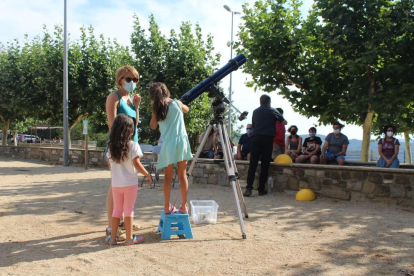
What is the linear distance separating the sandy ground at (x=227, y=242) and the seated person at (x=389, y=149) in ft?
4.35

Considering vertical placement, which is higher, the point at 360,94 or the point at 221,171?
the point at 360,94

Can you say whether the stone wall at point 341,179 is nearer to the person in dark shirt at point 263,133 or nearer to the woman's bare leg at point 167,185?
the person in dark shirt at point 263,133

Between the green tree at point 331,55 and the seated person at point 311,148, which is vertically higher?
the green tree at point 331,55

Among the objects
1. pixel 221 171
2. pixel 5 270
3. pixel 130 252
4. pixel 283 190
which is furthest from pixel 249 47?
pixel 5 270

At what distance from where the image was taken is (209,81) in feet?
15.3

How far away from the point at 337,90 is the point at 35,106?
15.8m

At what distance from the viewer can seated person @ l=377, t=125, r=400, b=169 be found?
721 centimetres

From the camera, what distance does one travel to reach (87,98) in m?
19.1

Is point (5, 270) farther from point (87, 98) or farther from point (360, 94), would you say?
point (87, 98)

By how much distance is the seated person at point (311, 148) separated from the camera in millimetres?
8274

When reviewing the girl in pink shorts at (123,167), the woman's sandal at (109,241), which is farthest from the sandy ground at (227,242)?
the girl in pink shorts at (123,167)

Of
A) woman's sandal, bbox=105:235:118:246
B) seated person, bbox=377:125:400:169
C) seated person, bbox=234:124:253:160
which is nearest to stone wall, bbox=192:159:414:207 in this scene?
seated person, bbox=377:125:400:169

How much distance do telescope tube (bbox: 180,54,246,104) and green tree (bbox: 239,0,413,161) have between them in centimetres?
516

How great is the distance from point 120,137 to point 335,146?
5.69 m
